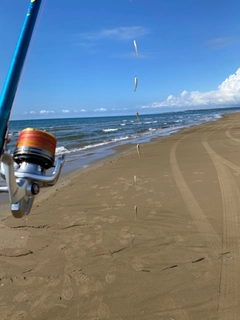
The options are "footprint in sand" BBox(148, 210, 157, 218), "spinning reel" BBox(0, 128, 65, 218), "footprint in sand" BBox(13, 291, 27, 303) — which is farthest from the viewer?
"footprint in sand" BBox(148, 210, 157, 218)

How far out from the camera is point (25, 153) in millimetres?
2004

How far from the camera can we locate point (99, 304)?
7.98 ft

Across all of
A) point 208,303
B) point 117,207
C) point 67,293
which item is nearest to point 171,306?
point 208,303

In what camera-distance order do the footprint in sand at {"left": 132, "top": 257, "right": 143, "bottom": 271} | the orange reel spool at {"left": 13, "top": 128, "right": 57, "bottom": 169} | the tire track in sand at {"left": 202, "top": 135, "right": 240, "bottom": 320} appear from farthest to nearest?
the footprint in sand at {"left": 132, "top": 257, "right": 143, "bottom": 271} → the tire track in sand at {"left": 202, "top": 135, "right": 240, "bottom": 320} → the orange reel spool at {"left": 13, "top": 128, "right": 57, "bottom": 169}

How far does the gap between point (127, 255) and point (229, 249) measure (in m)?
1.20

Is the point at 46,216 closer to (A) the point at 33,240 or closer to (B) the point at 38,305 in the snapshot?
(A) the point at 33,240

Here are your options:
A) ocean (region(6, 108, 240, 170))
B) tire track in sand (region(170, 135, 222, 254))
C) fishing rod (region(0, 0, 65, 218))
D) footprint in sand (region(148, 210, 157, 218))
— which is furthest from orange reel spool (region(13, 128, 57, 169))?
footprint in sand (region(148, 210, 157, 218))

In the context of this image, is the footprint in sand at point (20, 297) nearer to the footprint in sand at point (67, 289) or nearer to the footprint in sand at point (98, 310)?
the footprint in sand at point (67, 289)

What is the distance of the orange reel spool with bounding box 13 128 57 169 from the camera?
2.01 metres

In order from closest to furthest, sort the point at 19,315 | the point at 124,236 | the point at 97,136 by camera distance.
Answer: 1. the point at 19,315
2. the point at 124,236
3. the point at 97,136

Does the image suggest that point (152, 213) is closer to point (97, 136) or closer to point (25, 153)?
point (25, 153)

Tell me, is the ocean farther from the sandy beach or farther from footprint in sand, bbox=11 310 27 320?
footprint in sand, bbox=11 310 27 320

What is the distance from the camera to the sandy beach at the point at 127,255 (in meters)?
2.40

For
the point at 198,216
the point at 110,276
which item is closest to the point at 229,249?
Answer: the point at 198,216
